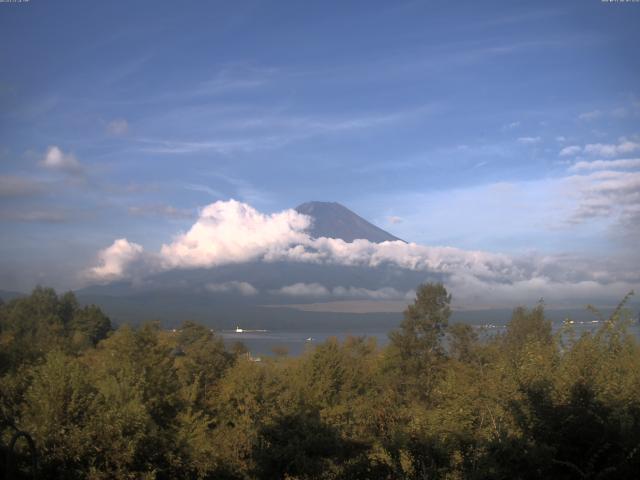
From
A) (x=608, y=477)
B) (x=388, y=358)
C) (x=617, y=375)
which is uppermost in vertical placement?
(x=617, y=375)

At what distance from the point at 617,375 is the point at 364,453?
5.50 meters

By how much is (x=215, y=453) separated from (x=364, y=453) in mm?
4239

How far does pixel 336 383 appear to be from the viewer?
30281mm

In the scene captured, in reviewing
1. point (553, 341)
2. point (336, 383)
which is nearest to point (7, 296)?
point (336, 383)

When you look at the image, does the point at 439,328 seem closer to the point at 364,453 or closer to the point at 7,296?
the point at 364,453

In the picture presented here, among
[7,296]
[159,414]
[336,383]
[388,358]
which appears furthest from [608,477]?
[7,296]

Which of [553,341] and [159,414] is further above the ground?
[553,341]

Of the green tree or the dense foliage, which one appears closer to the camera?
the dense foliage

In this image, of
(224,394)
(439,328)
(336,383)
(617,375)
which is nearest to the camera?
(617,375)

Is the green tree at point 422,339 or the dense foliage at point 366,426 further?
the green tree at point 422,339

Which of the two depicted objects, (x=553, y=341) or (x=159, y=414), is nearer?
(x=553, y=341)

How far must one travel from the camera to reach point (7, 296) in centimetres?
9325

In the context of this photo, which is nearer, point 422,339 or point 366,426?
point 366,426

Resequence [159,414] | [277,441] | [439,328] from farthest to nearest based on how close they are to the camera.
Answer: [439,328] < [159,414] < [277,441]
